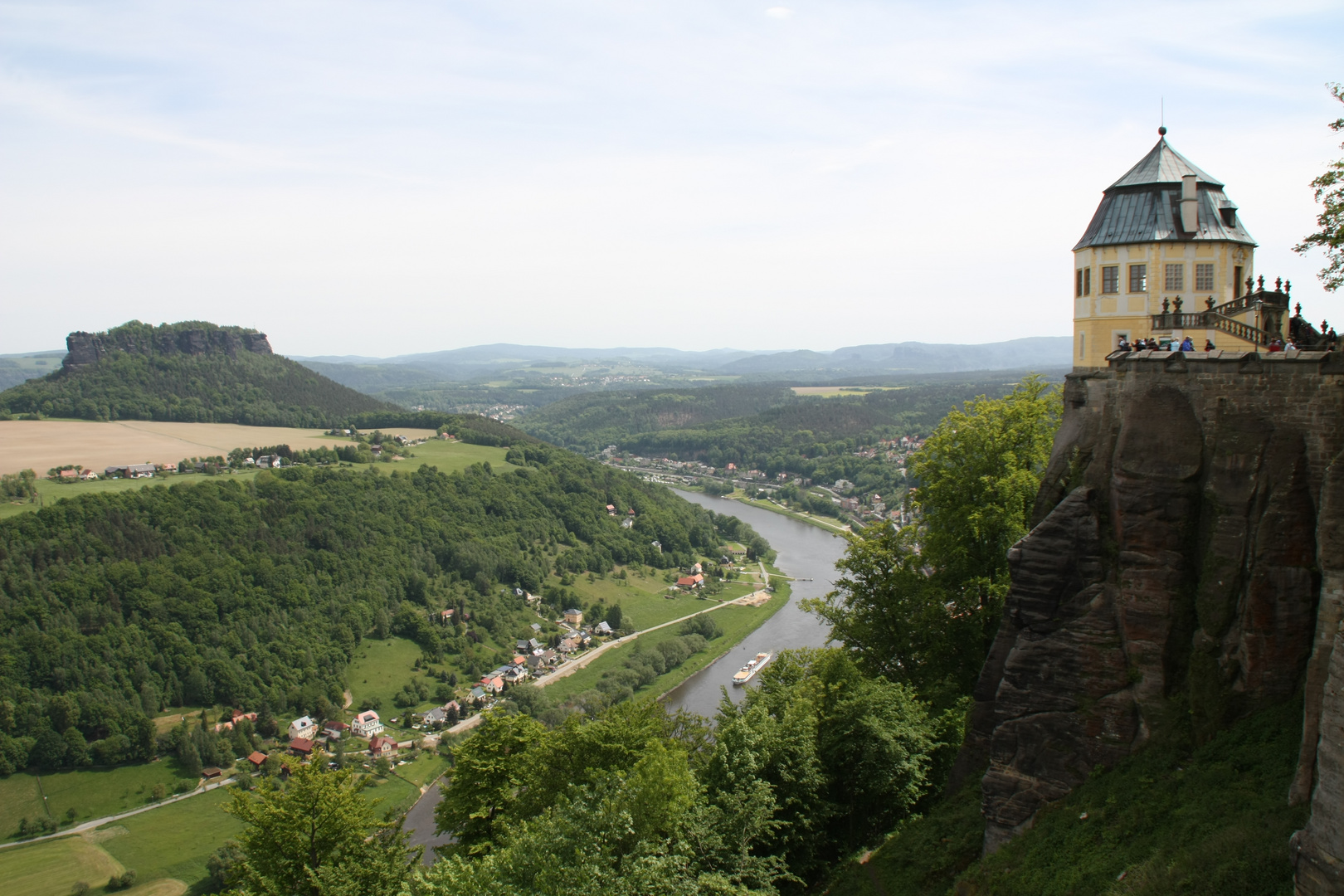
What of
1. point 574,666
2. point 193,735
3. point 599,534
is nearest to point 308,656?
point 193,735

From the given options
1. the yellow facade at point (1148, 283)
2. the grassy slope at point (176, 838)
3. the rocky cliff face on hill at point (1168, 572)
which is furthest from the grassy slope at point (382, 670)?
the rocky cliff face on hill at point (1168, 572)

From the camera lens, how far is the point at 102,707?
2611 inches

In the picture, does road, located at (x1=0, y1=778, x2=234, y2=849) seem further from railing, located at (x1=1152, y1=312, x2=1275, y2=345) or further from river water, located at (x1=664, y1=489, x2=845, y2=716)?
railing, located at (x1=1152, y1=312, x2=1275, y2=345)

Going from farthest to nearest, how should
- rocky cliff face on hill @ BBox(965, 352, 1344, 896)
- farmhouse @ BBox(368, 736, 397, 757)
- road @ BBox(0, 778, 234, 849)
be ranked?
farmhouse @ BBox(368, 736, 397, 757) → road @ BBox(0, 778, 234, 849) → rocky cliff face on hill @ BBox(965, 352, 1344, 896)

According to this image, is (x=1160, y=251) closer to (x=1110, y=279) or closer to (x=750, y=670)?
(x=1110, y=279)

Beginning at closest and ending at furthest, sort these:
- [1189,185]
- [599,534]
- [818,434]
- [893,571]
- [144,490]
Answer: [1189,185] < [893,571] < [144,490] < [599,534] < [818,434]

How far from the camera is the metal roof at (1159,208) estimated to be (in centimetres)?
2120

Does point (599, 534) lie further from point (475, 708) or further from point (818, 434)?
point (818, 434)

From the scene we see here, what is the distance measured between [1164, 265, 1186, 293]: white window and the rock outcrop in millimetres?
184741

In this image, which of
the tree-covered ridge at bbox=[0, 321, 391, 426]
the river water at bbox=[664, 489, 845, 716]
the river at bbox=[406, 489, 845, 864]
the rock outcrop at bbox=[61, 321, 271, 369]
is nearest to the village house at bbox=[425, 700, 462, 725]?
the river at bbox=[406, 489, 845, 864]

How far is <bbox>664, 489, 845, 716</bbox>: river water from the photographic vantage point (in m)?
Result: 67.0

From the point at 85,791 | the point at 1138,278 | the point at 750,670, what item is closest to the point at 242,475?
the point at 85,791

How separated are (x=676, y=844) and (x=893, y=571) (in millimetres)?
11821

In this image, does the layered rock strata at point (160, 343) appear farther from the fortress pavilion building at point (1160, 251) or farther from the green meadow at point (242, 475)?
the fortress pavilion building at point (1160, 251)
